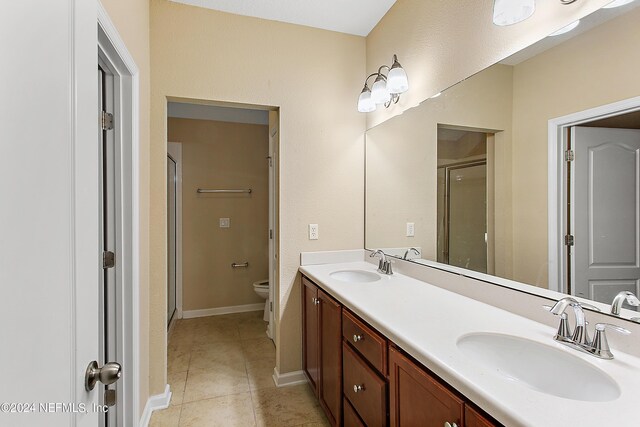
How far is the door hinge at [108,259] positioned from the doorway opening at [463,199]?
66.8 inches

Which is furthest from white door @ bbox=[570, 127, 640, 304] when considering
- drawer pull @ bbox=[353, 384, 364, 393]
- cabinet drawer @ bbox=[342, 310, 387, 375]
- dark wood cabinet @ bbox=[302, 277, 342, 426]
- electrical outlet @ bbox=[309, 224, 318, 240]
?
electrical outlet @ bbox=[309, 224, 318, 240]

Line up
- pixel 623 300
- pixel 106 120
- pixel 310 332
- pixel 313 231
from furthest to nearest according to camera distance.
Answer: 1. pixel 313 231
2. pixel 310 332
3. pixel 106 120
4. pixel 623 300

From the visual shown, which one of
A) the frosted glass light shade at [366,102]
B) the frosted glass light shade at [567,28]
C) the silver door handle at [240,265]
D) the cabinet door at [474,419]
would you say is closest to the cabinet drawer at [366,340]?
the cabinet door at [474,419]

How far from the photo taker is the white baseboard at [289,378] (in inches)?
87.3

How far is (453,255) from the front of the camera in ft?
5.41

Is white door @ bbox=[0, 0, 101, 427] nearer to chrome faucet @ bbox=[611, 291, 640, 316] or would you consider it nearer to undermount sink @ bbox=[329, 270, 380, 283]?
chrome faucet @ bbox=[611, 291, 640, 316]

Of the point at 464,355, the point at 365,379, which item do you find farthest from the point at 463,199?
the point at 365,379

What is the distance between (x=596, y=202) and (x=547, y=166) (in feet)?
0.69

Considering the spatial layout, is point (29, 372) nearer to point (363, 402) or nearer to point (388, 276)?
point (363, 402)

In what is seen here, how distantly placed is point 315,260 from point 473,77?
1497mm

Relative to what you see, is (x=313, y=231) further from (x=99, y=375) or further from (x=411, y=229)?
(x=99, y=375)

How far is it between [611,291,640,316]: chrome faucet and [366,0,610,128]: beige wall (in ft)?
2.97

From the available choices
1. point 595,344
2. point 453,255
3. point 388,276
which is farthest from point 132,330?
point 595,344

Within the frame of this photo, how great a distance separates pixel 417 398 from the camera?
98cm
